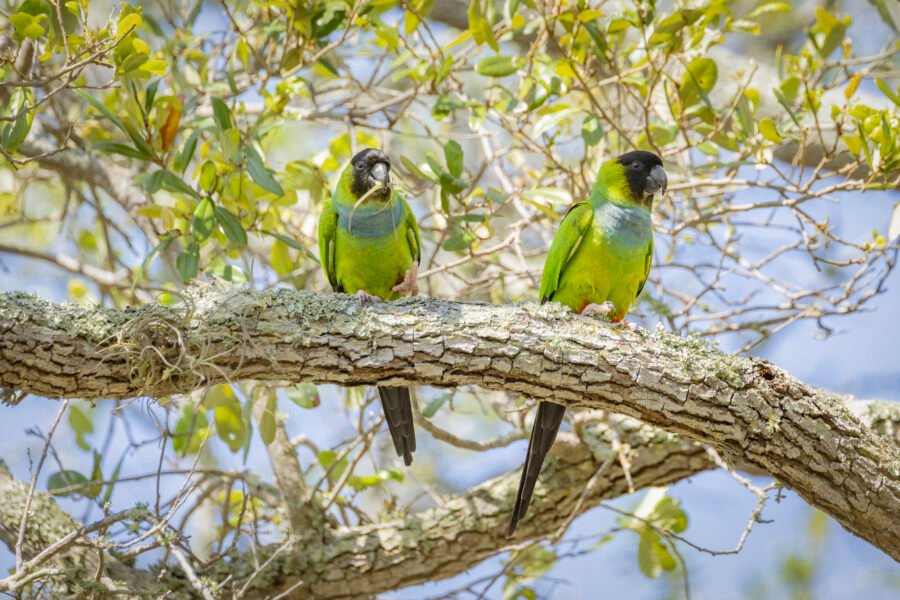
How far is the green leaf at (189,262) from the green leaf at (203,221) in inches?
2.6

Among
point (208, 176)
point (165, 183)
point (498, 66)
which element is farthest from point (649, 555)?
point (165, 183)

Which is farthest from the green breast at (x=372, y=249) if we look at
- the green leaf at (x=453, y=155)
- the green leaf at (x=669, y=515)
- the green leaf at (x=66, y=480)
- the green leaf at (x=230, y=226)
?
the green leaf at (x=669, y=515)

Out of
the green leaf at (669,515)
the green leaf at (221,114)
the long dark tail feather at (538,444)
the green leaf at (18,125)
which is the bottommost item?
the green leaf at (669,515)

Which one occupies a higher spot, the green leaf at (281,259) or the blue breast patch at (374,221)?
the green leaf at (281,259)

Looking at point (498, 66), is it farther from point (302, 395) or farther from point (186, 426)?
point (186, 426)

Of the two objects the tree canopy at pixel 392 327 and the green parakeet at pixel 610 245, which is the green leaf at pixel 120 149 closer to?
the tree canopy at pixel 392 327

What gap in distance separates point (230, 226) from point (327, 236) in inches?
27.7

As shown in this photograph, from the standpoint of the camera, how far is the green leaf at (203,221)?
3.71 m

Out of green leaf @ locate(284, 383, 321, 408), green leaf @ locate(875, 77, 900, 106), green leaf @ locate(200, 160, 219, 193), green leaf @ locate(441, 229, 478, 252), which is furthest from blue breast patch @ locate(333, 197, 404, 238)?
green leaf @ locate(875, 77, 900, 106)

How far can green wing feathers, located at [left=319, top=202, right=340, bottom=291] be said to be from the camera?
434cm

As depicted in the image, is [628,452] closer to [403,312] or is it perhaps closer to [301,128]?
[403,312]

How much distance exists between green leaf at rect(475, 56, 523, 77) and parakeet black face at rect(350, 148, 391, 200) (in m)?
0.66

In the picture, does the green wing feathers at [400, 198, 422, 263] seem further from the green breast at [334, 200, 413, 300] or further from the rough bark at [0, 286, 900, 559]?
the rough bark at [0, 286, 900, 559]

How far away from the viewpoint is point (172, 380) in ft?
9.36
